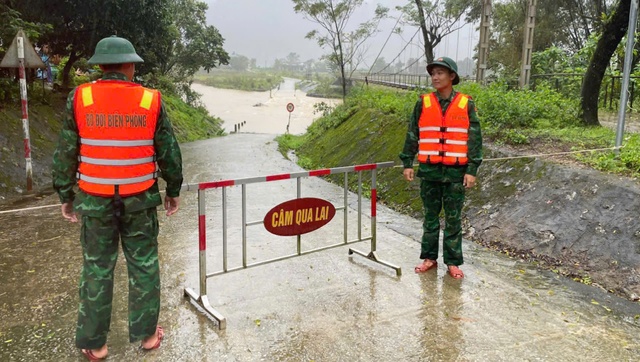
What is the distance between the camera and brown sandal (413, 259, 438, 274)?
460cm

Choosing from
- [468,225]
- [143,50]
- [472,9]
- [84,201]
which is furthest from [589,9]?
[84,201]

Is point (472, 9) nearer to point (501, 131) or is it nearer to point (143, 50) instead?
point (143, 50)

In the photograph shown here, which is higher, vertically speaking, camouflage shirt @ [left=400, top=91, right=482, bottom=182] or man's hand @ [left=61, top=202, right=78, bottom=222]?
camouflage shirt @ [left=400, top=91, right=482, bottom=182]

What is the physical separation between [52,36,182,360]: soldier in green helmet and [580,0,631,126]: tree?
25.0 feet

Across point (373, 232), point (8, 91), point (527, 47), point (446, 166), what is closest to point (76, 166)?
point (373, 232)

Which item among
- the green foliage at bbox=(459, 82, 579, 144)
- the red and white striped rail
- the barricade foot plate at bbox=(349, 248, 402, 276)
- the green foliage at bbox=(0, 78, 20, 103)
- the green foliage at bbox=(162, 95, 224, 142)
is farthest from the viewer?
the green foliage at bbox=(162, 95, 224, 142)

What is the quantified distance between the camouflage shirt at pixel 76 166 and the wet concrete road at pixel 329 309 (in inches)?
36.7

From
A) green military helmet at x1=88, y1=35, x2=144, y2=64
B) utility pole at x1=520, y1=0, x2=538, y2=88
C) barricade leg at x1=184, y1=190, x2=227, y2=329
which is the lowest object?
barricade leg at x1=184, y1=190, x2=227, y2=329

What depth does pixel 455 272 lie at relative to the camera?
4473 millimetres

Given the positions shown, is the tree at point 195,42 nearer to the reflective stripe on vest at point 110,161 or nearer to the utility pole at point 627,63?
the utility pole at point 627,63

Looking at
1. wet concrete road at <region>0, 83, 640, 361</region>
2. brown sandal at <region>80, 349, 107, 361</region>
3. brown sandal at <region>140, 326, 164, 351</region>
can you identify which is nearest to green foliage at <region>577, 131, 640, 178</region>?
wet concrete road at <region>0, 83, 640, 361</region>

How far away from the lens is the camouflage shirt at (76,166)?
9.39ft

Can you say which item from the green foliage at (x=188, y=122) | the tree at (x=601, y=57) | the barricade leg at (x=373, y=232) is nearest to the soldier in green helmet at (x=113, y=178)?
the barricade leg at (x=373, y=232)

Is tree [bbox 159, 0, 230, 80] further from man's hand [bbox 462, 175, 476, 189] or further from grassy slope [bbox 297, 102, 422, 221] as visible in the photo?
man's hand [bbox 462, 175, 476, 189]
